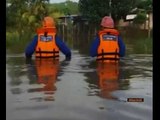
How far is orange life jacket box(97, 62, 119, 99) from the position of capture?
5.63m

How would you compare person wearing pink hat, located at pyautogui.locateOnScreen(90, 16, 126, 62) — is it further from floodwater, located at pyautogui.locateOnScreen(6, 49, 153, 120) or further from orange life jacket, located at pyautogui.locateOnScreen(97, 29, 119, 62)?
floodwater, located at pyautogui.locateOnScreen(6, 49, 153, 120)

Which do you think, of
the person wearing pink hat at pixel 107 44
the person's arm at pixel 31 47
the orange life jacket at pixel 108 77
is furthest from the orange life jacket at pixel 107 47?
the person's arm at pixel 31 47

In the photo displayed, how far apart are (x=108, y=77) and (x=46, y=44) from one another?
7.53 ft

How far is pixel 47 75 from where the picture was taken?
22.8 ft

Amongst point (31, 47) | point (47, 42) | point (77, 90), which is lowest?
point (77, 90)

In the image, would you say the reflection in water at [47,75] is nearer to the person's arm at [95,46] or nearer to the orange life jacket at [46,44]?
the orange life jacket at [46,44]

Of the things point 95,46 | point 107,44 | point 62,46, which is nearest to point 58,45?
point 62,46

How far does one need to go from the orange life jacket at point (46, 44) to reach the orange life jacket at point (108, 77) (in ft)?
3.21

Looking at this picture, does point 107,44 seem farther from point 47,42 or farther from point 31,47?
point 31,47

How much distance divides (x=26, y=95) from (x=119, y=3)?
16.2 ft

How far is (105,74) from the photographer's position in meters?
7.15

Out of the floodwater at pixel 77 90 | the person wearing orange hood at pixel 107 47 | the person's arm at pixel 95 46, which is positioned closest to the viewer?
the floodwater at pixel 77 90

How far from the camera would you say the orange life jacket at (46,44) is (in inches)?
344
